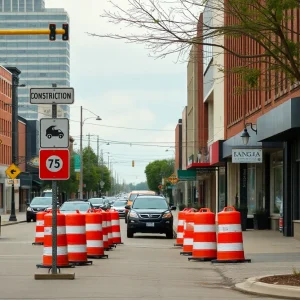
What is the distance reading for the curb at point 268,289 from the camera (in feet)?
43.8

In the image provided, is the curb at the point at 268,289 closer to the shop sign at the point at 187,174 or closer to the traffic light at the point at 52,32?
the traffic light at the point at 52,32

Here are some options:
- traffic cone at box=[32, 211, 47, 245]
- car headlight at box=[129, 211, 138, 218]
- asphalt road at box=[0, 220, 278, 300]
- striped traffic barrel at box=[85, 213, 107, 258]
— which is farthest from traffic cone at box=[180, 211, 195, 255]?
car headlight at box=[129, 211, 138, 218]

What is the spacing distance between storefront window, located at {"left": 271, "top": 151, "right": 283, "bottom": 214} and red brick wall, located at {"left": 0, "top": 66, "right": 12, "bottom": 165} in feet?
172

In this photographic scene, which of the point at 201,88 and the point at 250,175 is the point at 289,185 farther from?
the point at 201,88

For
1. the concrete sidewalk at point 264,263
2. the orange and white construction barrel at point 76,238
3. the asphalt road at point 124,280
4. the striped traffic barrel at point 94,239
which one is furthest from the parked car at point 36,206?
the orange and white construction barrel at point 76,238

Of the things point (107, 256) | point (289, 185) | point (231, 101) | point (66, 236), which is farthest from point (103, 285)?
point (231, 101)

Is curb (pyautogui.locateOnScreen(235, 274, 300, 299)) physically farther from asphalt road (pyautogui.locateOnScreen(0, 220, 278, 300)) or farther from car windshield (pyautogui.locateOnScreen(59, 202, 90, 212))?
car windshield (pyautogui.locateOnScreen(59, 202, 90, 212))

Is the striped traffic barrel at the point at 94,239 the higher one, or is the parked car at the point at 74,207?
the parked car at the point at 74,207

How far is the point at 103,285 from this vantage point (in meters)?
14.8

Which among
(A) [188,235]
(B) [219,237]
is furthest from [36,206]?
(B) [219,237]

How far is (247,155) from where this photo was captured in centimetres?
3484

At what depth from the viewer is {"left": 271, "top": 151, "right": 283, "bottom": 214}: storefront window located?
38.0 metres

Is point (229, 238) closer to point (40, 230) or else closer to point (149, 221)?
point (40, 230)

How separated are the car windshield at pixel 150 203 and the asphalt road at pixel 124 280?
1049 centimetres
